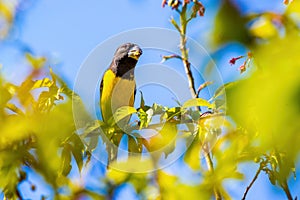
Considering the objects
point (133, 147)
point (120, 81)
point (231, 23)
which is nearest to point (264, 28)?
point (231, 23)

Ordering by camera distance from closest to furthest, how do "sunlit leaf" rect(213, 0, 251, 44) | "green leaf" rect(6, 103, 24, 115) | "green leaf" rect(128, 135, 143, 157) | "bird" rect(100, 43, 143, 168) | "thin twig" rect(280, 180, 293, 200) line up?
"sunlit leaf" rect(213, 0, 251, 44), "thin twig" rect(280, 180, 293, 200), "green leaf" rect(6, 103, 24, 115), "green leaf" rect(128, 135, 143, 157), "bird" rect(100, 43, 143, 168)

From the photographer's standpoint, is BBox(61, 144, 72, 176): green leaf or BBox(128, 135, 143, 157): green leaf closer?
BBox(61, 144, 72, 176): green leaf

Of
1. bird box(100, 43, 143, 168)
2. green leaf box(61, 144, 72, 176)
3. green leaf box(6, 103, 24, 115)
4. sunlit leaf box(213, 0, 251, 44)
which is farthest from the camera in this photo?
bird box(100, 43, 143, 168)

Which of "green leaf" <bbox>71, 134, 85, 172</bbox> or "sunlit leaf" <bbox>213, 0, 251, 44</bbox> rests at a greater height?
"green leaf" <bbox>71, 134, 85, 172</bbox>

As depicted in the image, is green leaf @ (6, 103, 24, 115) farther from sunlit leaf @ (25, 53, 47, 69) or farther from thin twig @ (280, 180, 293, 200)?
thin twig @ (280, 180, 293, 200)

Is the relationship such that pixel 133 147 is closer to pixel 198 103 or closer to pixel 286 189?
pixel 198 103

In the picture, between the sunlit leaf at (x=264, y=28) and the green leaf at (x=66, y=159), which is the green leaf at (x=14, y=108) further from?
the sunlit leaf at (x=264, y=28)

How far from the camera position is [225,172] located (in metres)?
0.46

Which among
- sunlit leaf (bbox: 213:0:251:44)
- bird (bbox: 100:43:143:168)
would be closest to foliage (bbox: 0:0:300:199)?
sunlit leaf (bbox: 213:0:251:44)

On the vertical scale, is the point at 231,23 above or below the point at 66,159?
below

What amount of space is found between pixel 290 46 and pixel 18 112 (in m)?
0.43

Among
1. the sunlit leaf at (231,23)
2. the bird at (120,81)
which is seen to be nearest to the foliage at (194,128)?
the sunlit leaf at (231,23)

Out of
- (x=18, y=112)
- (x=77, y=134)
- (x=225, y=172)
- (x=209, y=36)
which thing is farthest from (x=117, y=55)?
(x=209, y=36)

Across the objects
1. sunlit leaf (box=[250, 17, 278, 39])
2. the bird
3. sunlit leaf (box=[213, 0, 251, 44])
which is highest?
the bird
